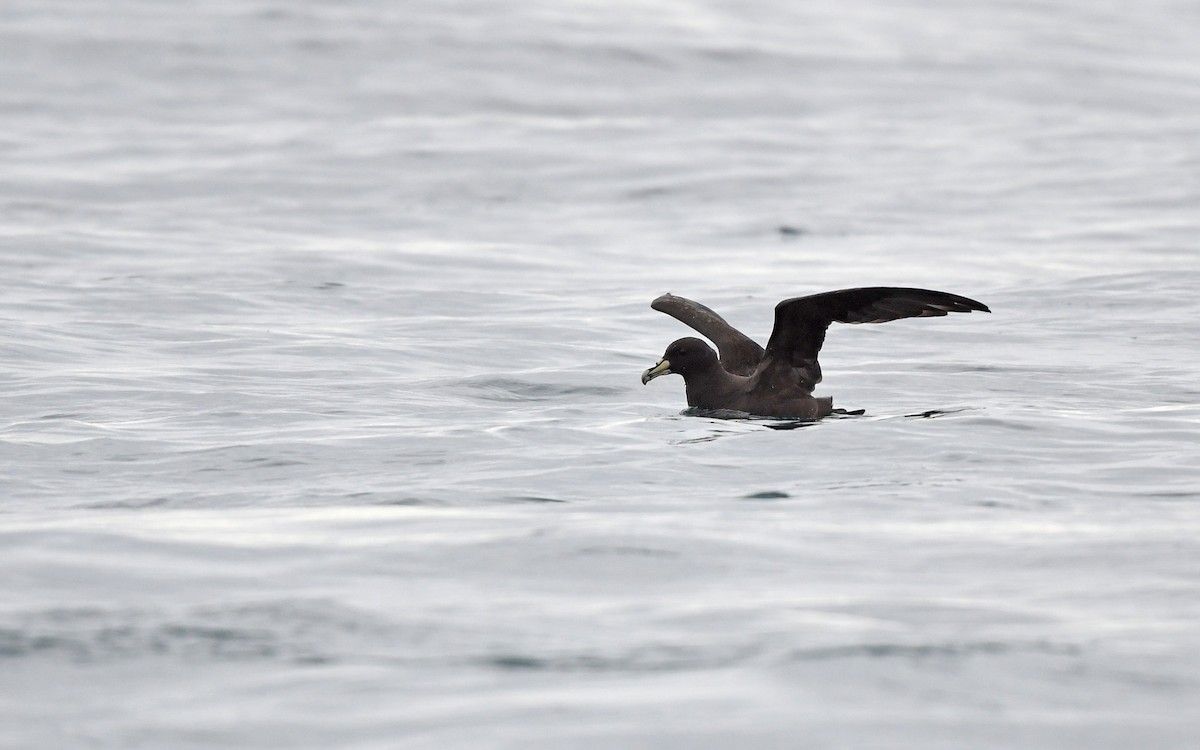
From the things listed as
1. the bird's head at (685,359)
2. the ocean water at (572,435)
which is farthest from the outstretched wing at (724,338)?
the bird's head at (685,359)

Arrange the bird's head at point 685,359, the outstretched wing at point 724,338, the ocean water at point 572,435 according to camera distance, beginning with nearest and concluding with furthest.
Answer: the ocean water at point 572,435 → the bird's head at point 685,359 → the outstretched wing at point 724,338

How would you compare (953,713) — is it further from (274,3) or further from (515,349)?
(274,3)

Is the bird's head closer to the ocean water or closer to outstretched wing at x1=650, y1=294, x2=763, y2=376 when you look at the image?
the ocean water

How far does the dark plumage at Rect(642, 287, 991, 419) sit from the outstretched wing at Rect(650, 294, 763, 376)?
0.64m

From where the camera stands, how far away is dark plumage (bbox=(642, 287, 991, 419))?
10.4 metres

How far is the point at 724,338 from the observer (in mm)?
11867

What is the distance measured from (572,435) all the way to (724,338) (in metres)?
2.34

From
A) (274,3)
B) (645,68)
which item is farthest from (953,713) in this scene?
(274,3)

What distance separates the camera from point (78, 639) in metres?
5.86

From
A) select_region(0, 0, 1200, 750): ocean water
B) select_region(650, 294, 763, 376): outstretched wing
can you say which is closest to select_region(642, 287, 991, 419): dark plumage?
select_region(0, 0, 1200, 750): ocean water

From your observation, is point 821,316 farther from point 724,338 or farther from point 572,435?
point 572,435

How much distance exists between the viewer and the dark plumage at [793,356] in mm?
10398

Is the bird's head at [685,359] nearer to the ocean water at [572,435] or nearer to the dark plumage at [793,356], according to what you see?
the dark plumage at [793,356]

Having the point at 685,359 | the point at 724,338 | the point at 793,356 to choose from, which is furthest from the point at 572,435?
the point at 724,338
